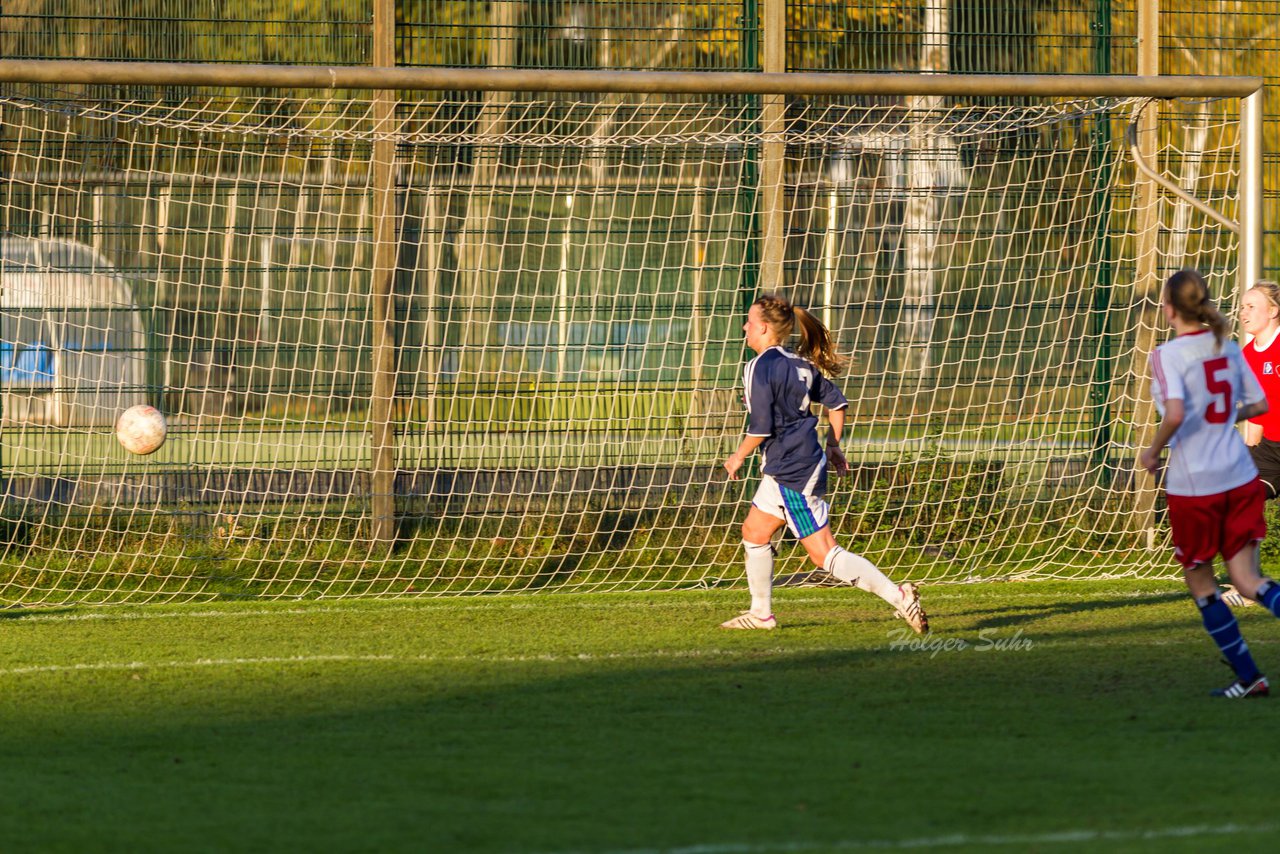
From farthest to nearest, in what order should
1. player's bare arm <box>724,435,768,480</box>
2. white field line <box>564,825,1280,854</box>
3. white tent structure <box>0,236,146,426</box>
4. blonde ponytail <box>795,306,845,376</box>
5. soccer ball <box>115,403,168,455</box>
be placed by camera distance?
1. white tent structure <box>0,236,146,426</box>
2. soccer ball <box>115,403,168,455</box>
3. blonde ponytail <box>795,306,845,376</box>
4. player's bare arm <box>724,435,768,480</box>
5. white field line <box>564,825,1280,854</box>

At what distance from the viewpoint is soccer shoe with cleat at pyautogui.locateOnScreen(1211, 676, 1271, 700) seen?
6.15 meters

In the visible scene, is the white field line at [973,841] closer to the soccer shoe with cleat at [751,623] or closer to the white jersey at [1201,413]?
the white jersey at [1201,413]

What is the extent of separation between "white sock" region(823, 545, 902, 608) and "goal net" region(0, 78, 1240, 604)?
7.66 ft

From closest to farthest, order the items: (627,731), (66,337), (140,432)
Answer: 1. (627,731)
2. (140,432)
3. (66,337)

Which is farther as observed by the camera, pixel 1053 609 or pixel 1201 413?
pixel 1053 609

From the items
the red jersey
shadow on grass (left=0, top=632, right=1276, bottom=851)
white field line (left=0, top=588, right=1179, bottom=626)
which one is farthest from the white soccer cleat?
shadow on grass (left=0, top=632, right=1276, bottom=851)

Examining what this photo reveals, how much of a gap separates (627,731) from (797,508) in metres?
2.19

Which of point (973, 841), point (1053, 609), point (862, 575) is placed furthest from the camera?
point (1053, 609)

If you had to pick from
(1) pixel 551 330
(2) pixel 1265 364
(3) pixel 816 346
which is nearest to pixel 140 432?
(1) pixel 551 330

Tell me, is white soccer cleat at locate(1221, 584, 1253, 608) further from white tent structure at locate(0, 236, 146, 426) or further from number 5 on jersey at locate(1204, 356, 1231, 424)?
white tent structure at locate(0, 236, 146, 426)

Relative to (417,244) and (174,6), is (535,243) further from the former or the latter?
(174,6)

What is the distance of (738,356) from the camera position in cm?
1052

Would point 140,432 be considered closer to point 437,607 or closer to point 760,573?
point 437,607

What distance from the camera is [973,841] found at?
4.24 metres
